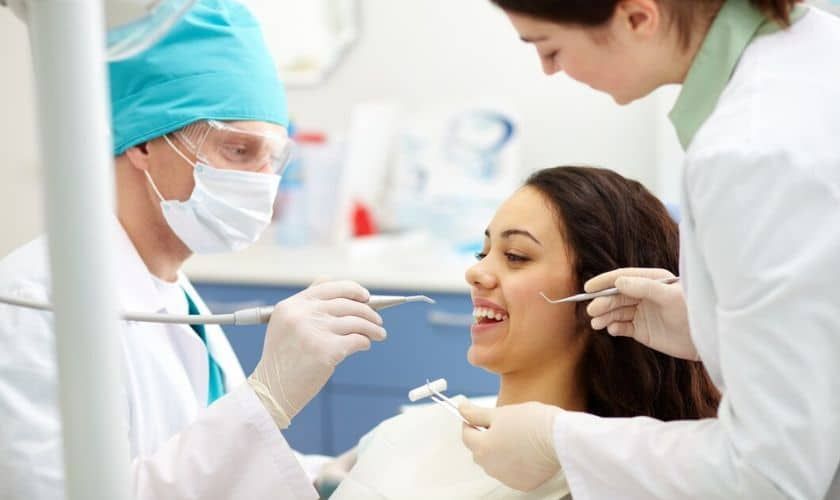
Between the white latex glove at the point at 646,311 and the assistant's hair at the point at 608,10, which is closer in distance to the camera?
the assistant's hair at the point at 608,10

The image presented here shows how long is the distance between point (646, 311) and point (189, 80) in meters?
0.85

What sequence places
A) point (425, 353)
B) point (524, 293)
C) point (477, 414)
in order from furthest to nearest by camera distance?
point (425, 353) → point (524, 293) → point (477, 414)

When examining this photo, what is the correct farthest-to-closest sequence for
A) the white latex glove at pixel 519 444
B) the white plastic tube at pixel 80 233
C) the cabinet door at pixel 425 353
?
the cabinet door at pixel 425 353, the white latex glove at pixel 519 444, the white plastic tube at pixel 80 233

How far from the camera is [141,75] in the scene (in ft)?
5.31

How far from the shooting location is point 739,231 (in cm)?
89

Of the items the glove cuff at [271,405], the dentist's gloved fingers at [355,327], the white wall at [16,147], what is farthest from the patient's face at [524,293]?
the white wall at [16,147]

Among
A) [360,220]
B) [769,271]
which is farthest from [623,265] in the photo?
[360,220]

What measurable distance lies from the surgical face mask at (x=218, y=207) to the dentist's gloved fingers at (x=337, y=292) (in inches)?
14.4

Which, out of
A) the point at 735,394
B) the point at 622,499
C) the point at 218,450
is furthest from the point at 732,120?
the point at 218,450

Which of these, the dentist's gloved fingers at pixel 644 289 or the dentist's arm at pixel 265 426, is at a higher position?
the dentist's gloved fingers at pixel 644 289

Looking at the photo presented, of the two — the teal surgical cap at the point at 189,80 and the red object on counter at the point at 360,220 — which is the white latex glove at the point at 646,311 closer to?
the teal surgical cap at the point at 189,80

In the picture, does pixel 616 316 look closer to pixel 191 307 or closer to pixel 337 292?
pixel 337 292

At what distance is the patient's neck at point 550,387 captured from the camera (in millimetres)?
1550

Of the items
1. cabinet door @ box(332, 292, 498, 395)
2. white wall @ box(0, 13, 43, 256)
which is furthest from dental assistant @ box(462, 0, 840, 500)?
white wall @ box(0, 13, 43, 256)
